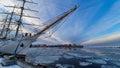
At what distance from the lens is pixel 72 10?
19719 mm

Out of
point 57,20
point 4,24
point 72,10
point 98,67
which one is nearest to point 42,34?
point 57,20

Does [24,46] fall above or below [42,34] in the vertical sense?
below

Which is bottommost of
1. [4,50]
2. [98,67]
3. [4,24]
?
[98,67]

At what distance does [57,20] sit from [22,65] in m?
11.8

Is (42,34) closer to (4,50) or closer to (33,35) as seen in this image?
(33,35)

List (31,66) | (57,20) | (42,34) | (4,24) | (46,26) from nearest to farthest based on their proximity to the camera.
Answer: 1. (31,66)
2. (57,20)
3. (46,26)
4. (42,34)
5. (4,24)

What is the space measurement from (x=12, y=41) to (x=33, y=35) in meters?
4.41

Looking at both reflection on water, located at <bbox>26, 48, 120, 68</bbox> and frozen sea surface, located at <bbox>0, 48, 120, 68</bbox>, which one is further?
reflection on water, located at <bbox>26, 48, 120, 68</bbox>

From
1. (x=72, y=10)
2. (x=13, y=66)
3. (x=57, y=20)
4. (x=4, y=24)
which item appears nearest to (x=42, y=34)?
(x=57, y=20)

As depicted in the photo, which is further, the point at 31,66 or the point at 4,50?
the point at 4,50

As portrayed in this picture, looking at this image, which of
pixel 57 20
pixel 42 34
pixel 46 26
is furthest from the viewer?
pixel 42 34

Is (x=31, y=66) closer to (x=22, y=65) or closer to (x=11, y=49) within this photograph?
(x=22, y=65)

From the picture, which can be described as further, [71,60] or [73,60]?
[73,60]

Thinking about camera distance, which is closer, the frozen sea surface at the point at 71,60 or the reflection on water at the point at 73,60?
the frozen sea surface at the point at 71,60
